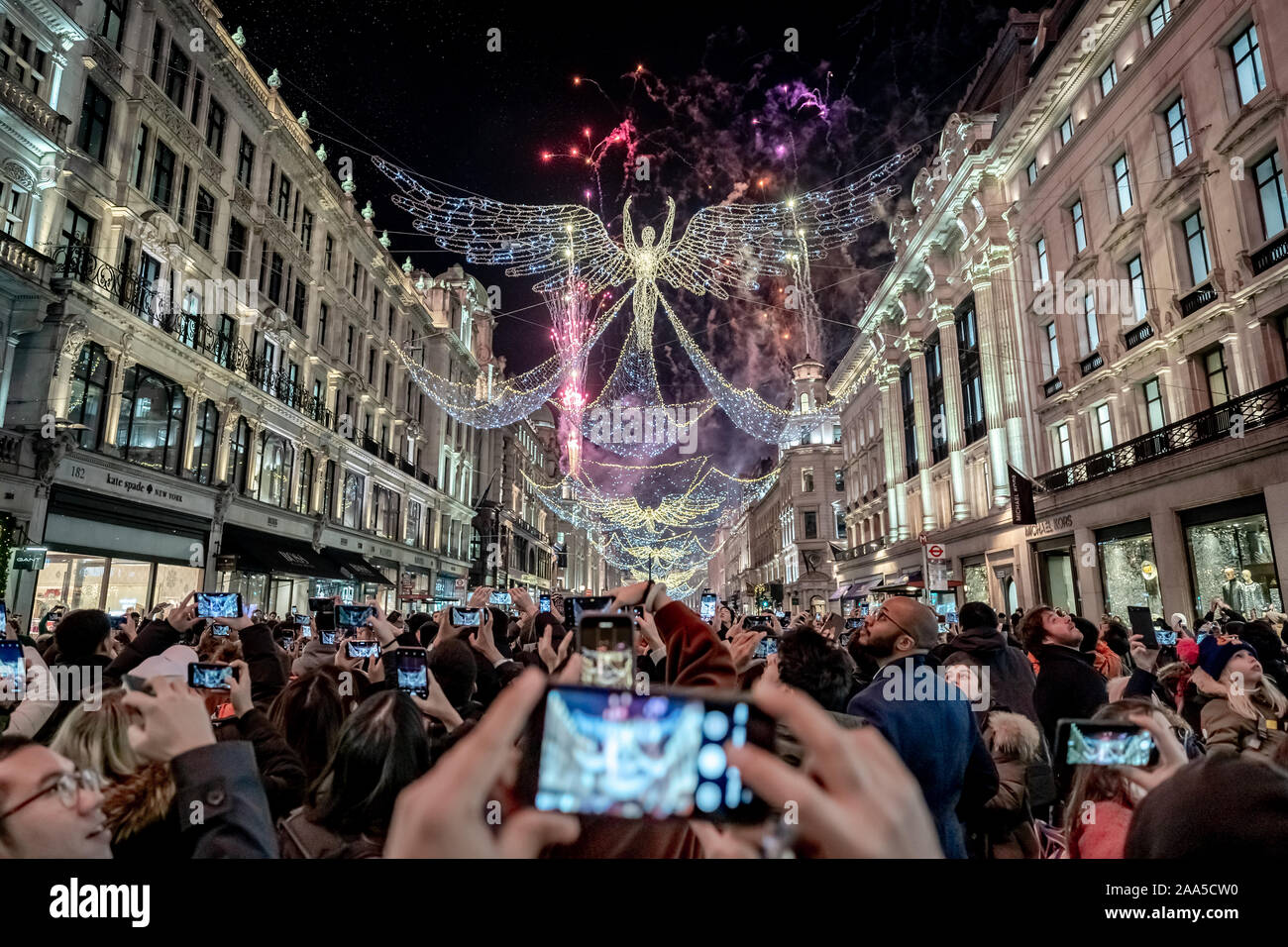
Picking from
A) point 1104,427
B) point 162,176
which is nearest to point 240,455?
point 162,176

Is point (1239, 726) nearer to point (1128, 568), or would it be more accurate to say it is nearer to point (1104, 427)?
point (1128, 568)

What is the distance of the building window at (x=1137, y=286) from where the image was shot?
20219 millimetres

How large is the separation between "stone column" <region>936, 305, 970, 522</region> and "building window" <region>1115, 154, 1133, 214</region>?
1180 centimetres

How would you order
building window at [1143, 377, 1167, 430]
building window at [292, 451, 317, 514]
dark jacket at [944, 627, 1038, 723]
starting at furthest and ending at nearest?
1. building window at [292, 451, 317, 514]
2. building window at [1143, 377, 1167, 430]
3. dark jacket at [944, 627, 1038, 723]

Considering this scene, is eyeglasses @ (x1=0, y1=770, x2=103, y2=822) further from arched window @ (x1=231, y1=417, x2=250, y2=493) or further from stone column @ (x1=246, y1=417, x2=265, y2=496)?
stone column @ (x1=246, y1=417, x2=265, y2=496)

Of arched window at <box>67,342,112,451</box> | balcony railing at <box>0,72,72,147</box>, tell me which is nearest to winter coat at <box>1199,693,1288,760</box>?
arched window at <box>67,342,112,451</box>

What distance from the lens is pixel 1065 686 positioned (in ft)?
14.9

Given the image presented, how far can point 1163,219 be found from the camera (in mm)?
19062

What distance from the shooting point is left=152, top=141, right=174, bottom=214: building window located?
19.4 m

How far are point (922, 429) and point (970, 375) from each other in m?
6.27

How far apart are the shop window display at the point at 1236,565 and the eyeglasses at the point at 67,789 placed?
2006 cm

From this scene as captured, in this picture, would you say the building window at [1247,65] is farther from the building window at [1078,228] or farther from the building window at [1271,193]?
the building window at [1078,228]

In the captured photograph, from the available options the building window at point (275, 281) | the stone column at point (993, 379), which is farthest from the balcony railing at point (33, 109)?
the stone column at point (993, 379)
